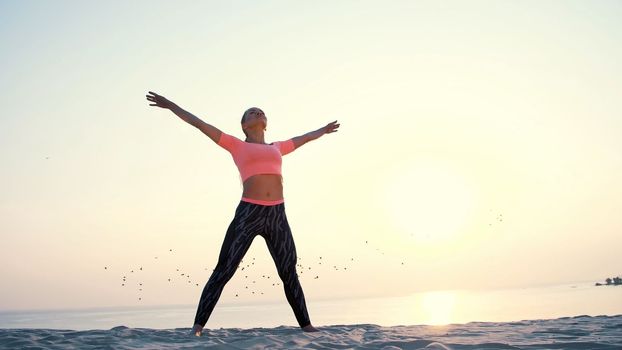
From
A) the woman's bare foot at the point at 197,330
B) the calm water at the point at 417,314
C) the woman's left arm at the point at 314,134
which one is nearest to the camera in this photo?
the woman's bare foot at the point at 197,330

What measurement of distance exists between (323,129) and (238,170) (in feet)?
5.61

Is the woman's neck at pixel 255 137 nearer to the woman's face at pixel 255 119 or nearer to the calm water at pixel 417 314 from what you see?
the woman's face at pixel 255 119

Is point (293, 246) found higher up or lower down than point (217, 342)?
higher up

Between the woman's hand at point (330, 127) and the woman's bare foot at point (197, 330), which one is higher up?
the woman's hand at point (330, 127)

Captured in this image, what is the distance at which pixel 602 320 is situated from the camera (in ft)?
24.9

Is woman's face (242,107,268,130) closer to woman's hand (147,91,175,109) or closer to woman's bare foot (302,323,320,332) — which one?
woman's hand (147,91,175,109)

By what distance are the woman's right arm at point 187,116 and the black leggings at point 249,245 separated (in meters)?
0.95

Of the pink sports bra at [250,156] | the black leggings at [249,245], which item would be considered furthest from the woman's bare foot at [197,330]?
the pink sports bra at [250,156]

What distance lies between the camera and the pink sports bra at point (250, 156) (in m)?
7.35

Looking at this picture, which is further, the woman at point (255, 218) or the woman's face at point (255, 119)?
the woman's face at point (255, 119)

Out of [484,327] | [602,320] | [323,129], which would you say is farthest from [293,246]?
[602,320]

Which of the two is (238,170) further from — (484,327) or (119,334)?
(484,327)

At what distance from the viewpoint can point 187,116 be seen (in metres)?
7.25

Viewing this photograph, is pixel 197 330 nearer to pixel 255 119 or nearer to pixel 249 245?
pixel 249 245
